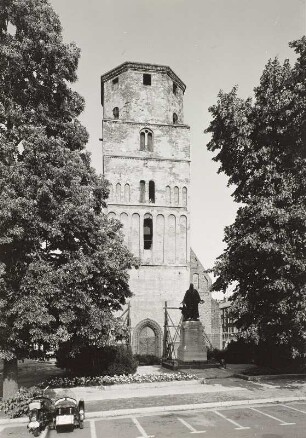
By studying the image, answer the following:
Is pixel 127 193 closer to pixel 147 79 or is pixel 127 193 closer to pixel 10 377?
pixel 147 79

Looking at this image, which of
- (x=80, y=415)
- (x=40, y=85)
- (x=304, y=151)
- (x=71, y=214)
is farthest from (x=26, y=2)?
(x=80, y=415)

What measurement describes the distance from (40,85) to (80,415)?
1018 centimetres

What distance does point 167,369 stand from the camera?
2033cm

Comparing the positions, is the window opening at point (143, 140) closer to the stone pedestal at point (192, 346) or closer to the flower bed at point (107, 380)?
the stone pedestal at point (192, 346)

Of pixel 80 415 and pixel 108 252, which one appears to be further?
pixel 108 252

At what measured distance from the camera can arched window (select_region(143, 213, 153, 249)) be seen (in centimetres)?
3281

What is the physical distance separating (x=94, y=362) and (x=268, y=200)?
377 inches

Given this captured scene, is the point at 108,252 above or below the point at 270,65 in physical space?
below

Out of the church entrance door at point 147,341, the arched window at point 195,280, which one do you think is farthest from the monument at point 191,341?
the arched window at point 195,280

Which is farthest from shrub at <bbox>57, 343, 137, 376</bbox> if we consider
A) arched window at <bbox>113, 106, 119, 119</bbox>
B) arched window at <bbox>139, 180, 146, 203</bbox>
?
arched window at <bbox>113, 106, 119, 119</bbox>

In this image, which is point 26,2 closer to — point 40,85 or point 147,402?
point 40,85

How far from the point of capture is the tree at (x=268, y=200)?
535 inches

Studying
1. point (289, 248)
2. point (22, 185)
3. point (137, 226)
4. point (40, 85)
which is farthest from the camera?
point (137, 226)

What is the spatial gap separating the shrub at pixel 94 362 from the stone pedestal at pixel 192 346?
3.18 metres
